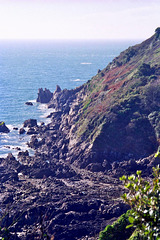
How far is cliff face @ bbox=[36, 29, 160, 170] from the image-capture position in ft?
229

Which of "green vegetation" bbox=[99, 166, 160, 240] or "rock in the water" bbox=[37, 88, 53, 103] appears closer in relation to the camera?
"green vegetation" bbox=[99, 166, 160, 240]

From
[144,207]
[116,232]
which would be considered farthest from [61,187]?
[144,207]

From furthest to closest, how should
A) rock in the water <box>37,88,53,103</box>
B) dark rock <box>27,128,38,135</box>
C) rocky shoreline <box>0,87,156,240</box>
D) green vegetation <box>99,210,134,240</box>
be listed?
1. rock in the water <box>37,88,53,103</box>
2. dark rock <box>27,128,38,135</box>
3. rocky shoreline <box>0,87,156,240</box>
4. green vegetation <box>99,210,134,240</box>

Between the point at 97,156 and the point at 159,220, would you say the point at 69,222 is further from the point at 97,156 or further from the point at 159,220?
the point at 159,220

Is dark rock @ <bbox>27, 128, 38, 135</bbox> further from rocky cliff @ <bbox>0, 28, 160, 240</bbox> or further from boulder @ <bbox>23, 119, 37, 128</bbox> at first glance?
boulder @ <bbox>23, 119, 37, 128</bbox>

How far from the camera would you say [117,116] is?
7719 cm

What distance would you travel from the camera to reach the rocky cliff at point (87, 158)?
164 feet

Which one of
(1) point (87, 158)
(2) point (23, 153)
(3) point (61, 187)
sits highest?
(1) point (87, 158)

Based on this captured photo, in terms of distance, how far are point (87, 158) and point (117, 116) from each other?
13792 millimetres

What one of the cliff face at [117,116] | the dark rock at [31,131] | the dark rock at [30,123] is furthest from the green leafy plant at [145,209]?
the dark rock at [30,123]

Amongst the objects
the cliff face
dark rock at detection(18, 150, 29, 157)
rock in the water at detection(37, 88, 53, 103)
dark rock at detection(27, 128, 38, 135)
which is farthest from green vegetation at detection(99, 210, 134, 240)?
rock in the water at detection(37, 88, 53, 103)

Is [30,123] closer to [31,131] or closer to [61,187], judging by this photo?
[31,131]

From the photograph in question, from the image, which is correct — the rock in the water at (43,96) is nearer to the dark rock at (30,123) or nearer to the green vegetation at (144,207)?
the dark rock at (30,123)

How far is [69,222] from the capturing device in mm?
48875
